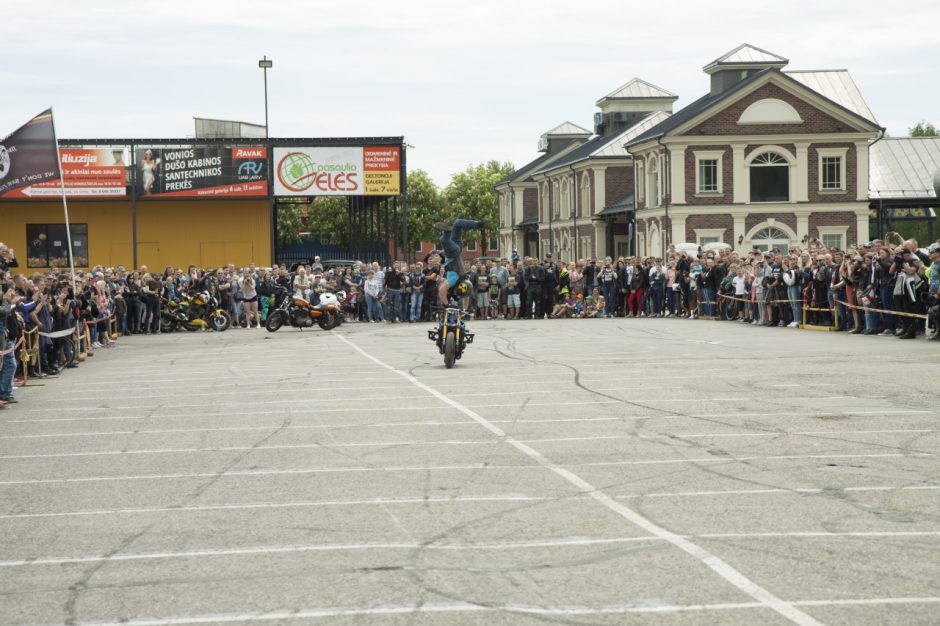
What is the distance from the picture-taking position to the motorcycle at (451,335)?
19.7 meters

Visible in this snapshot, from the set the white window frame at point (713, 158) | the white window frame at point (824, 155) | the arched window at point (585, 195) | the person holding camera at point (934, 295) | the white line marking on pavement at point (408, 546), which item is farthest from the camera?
the arched window at point (585, 195)

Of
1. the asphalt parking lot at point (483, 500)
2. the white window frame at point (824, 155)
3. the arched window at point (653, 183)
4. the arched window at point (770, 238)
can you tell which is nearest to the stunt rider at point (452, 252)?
the asphalt parking lot at point (483, 500)

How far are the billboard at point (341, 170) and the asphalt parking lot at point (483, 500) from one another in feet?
112

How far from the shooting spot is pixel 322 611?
5871 millimetres

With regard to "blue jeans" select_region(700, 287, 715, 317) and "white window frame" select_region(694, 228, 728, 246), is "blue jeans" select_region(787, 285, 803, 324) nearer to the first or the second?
"blue jeans" select_region(700, 287, 715, 317)

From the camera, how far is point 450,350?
64.4 feet

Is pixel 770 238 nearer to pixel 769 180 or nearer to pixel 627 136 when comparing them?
pixel 769 180

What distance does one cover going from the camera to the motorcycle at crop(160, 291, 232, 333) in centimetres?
3594

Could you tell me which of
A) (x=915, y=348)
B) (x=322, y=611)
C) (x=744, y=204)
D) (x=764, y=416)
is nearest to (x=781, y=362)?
(x=915, y=348)

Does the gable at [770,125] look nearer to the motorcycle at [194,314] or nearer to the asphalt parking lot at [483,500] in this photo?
the motorcycle at [194,314]

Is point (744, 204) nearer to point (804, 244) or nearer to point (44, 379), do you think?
Result: point (804, 244)

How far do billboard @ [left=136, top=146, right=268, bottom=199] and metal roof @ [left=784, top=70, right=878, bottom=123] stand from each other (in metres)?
33.9

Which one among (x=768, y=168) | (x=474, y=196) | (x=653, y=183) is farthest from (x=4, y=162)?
(x=474, y=196)

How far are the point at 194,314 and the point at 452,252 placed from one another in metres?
18.7
